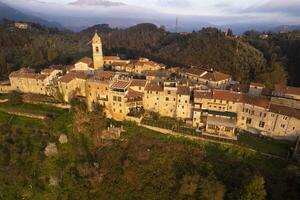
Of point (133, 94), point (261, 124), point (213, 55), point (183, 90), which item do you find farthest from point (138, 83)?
point (213, 55)

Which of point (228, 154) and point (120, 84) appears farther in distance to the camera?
point (120, 84)

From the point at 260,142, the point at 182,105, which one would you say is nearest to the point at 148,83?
the point at 182,105

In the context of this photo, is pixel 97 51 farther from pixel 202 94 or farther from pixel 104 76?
pixel 202 94

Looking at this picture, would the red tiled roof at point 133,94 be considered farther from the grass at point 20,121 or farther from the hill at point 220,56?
the hill at point 220,56

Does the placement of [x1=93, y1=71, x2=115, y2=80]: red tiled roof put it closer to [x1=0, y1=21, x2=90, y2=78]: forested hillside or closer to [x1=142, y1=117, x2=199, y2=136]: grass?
[x1=142, y1=117, x2=199, y2=136]: grass

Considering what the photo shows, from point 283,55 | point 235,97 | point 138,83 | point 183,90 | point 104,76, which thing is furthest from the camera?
point 283,55

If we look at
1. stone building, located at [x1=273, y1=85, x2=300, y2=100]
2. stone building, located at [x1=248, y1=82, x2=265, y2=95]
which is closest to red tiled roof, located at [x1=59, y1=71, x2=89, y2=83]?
stone building, located at [x1=248, y1=82, x2=265, y2=95]
